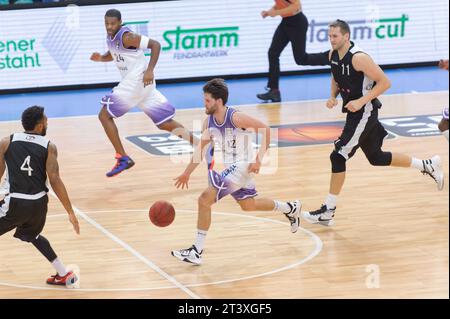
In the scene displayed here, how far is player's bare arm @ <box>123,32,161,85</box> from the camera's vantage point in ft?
38.1

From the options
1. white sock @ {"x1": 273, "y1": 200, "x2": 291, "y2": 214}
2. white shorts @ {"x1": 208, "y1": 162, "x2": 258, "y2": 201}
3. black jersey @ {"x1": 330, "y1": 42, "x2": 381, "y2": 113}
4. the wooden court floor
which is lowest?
the wooden court floor

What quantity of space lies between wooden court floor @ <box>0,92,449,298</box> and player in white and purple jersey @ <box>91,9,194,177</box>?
0.53 meters

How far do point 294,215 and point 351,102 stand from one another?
1.20 m

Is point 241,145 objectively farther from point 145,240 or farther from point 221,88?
point 145,240

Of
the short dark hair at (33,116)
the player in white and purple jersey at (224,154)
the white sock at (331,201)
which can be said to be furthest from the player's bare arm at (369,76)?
the short dark hair at (33,116)

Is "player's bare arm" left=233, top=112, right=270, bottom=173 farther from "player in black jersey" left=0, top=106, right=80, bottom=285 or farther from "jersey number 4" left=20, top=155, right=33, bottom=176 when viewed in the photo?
"jersey number 4" left=20, top=155, right=33, bottom=176

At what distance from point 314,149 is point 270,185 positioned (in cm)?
179

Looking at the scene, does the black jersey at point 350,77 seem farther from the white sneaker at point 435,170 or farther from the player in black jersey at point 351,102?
the white sneaker at point 435,170

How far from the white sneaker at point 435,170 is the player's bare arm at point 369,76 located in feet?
4.89

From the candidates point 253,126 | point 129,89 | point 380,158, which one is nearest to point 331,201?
point 380,158

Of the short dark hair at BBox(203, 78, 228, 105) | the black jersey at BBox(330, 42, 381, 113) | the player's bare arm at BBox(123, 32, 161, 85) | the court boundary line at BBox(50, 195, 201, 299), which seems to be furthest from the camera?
the player's bare arm at BBox(123, 32, 161, 85)

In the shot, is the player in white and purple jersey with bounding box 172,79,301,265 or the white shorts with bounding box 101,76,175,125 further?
the white shorts with bounding box 101,76,175,125

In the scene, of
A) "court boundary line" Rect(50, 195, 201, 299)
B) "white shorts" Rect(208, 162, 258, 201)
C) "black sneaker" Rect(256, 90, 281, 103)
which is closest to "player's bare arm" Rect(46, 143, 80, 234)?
"court boundary line" Rect(50, 195, 201, 299)
